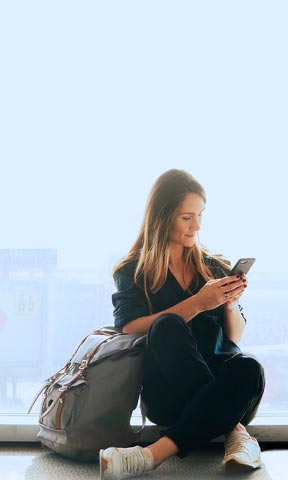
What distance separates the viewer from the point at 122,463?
1.45 meters

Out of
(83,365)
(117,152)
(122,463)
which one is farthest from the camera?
(117,152)

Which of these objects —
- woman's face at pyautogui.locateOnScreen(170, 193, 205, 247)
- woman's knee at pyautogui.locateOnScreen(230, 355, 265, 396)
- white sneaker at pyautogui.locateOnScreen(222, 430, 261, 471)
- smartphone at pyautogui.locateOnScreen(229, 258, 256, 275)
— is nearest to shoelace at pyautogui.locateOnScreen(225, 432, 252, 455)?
white sneaker at pyautogui.locateOnScreen(222, 430, 261, 471)

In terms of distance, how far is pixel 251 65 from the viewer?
194 cm

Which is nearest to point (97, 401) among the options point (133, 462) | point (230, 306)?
point (133, 462)

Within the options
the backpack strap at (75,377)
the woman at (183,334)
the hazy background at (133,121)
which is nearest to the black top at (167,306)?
the woman at (183,334)

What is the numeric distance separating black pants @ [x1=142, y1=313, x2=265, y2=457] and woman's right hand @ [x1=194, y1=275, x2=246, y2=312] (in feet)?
0.27

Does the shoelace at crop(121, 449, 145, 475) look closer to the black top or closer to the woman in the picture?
the woman

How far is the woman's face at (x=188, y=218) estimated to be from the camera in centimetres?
173

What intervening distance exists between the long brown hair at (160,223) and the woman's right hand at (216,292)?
0.15 metres

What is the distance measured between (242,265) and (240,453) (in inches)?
17.9

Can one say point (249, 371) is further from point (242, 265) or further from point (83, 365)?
point (83, 365)

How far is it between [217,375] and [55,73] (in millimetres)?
1011

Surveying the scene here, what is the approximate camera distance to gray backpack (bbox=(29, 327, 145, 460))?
1594mm

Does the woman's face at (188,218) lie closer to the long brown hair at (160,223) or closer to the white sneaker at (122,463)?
the long brown hair at (160,223)
